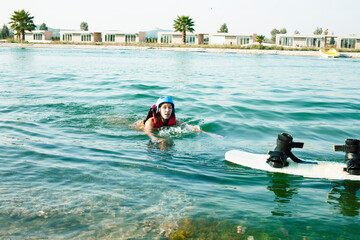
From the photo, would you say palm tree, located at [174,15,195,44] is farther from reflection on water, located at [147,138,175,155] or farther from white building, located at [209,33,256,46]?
reflection on water, located at [147,138,175,155]

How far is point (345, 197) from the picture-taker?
4527mm

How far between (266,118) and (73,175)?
6476 mm

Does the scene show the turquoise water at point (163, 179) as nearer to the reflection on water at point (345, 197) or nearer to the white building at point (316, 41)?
the reflection on water at point (345, 197)

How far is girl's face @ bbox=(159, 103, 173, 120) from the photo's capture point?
750 cm

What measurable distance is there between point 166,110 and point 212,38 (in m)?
73.5

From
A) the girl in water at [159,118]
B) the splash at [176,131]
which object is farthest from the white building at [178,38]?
the girl in water at [159,118]

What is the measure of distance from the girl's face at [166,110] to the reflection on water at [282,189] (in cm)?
295

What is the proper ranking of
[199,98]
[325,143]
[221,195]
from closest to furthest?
1. [221,195]
2. [325,143]
3. [199,98]

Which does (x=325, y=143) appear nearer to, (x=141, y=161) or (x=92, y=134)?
(x=141, y=161)

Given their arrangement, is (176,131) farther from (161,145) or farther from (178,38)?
(178,38)

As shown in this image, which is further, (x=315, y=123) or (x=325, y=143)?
(x=315, y=123)

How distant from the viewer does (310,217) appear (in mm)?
4000

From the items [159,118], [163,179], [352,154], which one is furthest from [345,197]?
[159,118]

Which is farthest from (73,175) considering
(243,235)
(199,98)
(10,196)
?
(199,98)
